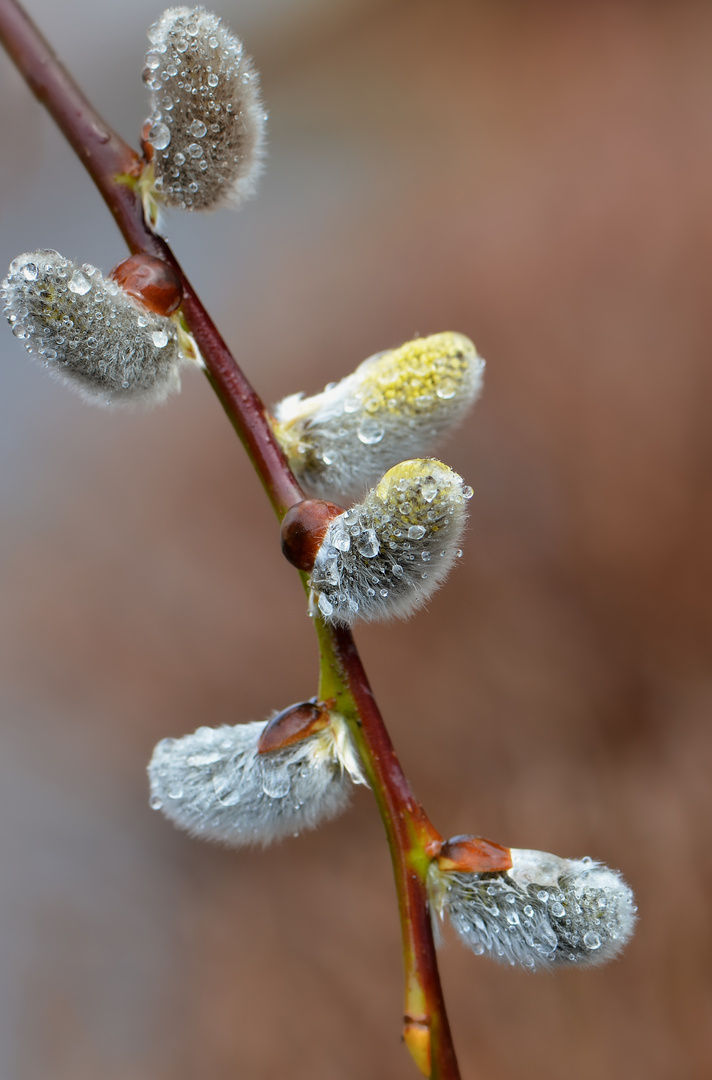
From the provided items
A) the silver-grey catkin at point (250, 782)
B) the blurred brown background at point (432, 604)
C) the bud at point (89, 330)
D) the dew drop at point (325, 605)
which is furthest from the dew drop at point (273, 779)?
the blurred brown background at point (432, 604)

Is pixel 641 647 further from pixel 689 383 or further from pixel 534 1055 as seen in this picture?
pixel 534 1055

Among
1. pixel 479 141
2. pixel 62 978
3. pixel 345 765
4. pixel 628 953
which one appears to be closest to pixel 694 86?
pixel 479 141

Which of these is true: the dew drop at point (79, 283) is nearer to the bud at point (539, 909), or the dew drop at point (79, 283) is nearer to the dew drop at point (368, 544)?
the dew drop at point (368, 544)

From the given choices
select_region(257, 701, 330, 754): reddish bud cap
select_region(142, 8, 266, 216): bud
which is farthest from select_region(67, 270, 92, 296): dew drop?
select_region(257, 701, 330, 754): reddish bud cap

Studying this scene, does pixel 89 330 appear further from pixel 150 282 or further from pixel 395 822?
Answer: pixel 395 822

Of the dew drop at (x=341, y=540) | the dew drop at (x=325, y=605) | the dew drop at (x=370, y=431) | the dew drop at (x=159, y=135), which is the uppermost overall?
the dew drop at (x=159, y=135)

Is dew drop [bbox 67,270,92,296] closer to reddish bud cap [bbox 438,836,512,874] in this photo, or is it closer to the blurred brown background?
reddish bud cap [bbox 438,836,512,874]
